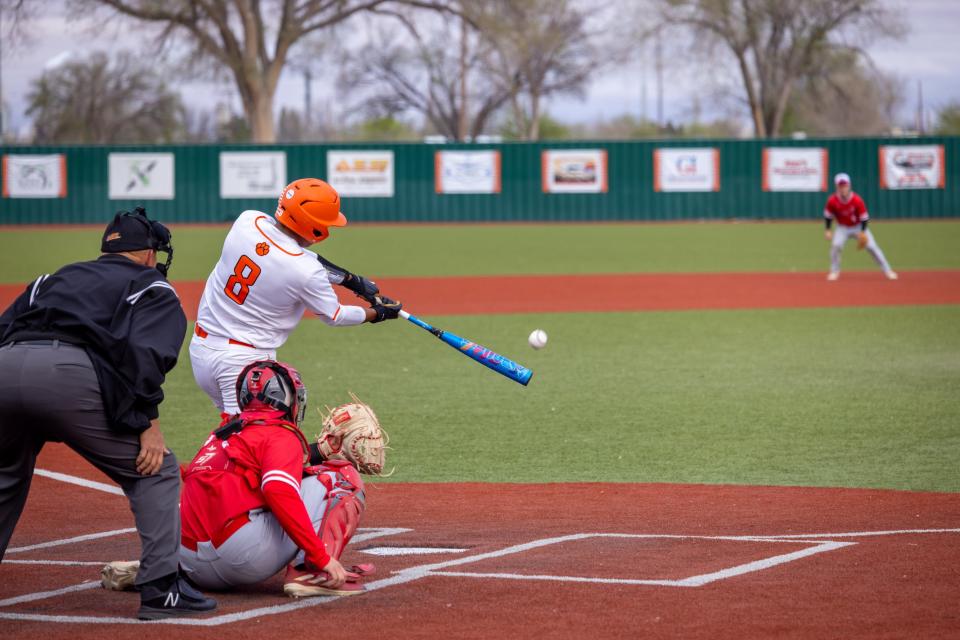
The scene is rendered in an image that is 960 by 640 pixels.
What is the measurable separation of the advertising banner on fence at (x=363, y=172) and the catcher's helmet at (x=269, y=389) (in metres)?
38.3

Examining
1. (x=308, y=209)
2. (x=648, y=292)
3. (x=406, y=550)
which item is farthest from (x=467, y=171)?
(x=406, y=550)

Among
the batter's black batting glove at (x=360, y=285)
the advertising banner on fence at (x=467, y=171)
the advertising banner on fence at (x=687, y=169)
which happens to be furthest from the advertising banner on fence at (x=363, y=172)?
the batter's black batting glove at (x=360, y=285)

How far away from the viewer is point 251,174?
43.2 meters

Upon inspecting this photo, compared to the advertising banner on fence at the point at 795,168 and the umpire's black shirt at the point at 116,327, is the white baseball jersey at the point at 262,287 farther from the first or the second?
the advertising banner on fence at the point at 795,168

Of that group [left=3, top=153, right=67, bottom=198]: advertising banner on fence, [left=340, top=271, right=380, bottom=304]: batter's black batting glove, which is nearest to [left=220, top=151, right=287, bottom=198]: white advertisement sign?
[left=3, top=153, right=67, bottom=198]: advertising banner on fence

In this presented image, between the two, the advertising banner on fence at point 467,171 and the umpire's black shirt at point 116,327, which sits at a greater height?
the advertising banner on fence at point 467,171

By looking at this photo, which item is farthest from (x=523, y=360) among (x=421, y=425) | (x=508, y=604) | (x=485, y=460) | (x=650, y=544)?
(x=508, y=604)

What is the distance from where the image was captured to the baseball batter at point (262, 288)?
6.80 metres

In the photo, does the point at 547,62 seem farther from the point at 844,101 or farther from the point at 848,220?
the point at 848,220

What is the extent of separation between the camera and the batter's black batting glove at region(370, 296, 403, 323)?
747cm

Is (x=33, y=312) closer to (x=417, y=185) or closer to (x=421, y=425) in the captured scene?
(x=421, y=425)

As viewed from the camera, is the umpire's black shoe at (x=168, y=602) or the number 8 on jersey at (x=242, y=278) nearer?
the umpire's black shoe at (x=168, y=602)

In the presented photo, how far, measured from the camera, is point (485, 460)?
9.45 m

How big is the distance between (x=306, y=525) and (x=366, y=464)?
27.6 inches
